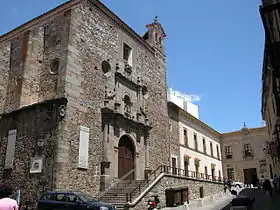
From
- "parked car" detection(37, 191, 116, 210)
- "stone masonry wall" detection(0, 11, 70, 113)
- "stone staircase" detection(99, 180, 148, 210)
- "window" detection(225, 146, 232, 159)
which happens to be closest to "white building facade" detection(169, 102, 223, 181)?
"window" detection(225, 146, 232, 159)

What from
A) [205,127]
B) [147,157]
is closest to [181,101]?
[205,127]

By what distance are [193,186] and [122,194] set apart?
7.15m

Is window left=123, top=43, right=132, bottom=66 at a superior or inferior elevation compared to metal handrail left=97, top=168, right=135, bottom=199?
superior

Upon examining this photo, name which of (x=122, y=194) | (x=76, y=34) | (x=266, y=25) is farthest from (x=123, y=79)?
(x=266, y=25)

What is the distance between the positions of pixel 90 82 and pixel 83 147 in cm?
374

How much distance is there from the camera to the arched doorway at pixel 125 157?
1730 cm

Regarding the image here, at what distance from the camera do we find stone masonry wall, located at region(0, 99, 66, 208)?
44.4 feet

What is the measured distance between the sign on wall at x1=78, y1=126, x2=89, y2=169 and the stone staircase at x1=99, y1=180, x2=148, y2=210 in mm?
1855

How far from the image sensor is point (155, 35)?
25.0 m

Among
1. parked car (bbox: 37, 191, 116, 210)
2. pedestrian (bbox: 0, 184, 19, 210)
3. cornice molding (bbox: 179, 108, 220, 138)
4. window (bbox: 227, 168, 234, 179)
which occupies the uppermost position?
cornice molding (bbox: 179, 108, 220, 138)

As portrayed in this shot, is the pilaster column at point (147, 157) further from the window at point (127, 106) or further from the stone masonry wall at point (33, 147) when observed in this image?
the stone masonry wall at point (33, 147)

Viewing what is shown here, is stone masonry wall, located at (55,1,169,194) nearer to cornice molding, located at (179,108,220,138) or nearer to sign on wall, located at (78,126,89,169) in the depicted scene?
sign on wall, located at (78,126,89,169)

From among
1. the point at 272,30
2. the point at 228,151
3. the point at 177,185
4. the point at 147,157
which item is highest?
the point at 228,151

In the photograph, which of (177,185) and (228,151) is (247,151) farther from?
(177,185)
